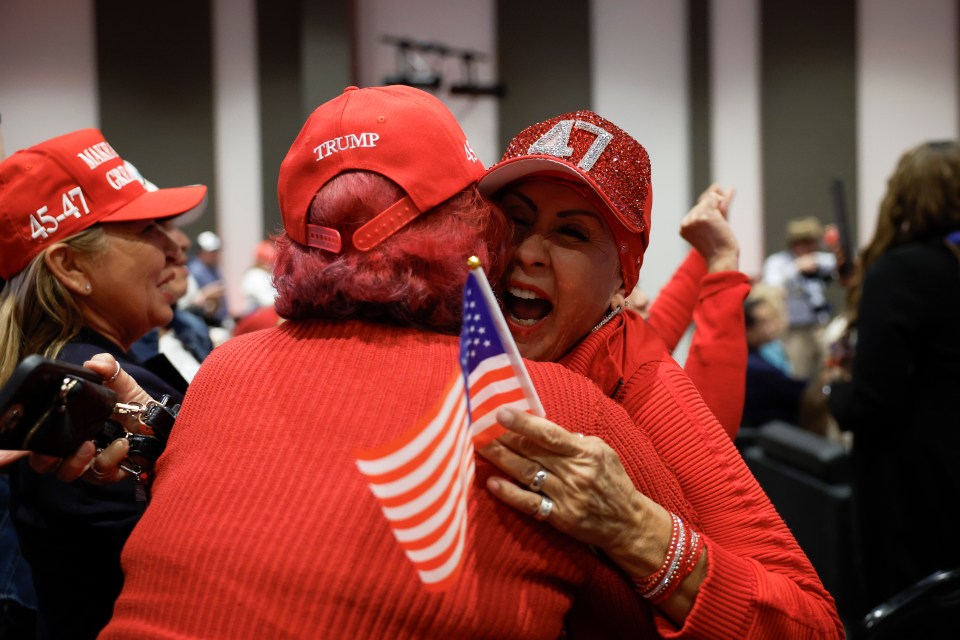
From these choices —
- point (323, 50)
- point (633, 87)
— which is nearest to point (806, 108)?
point (633, 87)

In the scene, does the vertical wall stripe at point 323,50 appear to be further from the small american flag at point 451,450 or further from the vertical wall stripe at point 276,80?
the small american flag at point 451,450

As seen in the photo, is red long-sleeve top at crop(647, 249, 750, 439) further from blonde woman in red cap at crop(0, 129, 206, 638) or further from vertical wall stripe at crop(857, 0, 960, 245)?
vertical wall stripe at crop(857, 0, 960, 245)

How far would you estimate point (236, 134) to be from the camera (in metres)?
11.5

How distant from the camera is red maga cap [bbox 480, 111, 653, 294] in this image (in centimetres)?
138

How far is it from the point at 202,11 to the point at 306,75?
2.42 metres

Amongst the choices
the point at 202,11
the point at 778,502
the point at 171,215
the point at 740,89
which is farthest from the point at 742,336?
the point at 202,11

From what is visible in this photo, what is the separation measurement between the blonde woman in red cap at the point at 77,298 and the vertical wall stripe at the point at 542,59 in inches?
377

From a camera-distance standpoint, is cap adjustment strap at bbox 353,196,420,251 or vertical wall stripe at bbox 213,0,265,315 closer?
cap adjustment strap at bbox 353,196,420,251

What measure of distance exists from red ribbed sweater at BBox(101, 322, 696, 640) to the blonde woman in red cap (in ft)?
1.29

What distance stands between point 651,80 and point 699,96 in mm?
638

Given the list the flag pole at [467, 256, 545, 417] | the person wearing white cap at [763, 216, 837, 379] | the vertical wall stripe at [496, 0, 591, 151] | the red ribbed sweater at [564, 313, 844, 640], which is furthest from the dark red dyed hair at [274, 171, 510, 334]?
the vertical wall stripe at [496, 0, 591, 151]

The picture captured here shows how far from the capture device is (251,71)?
37.1ft

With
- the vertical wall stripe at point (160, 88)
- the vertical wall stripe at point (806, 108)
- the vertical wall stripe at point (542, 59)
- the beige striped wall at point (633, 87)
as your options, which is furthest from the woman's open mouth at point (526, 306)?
the vertical wall stripe at point (160, 88)

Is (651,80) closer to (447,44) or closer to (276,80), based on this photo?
(447,44)
